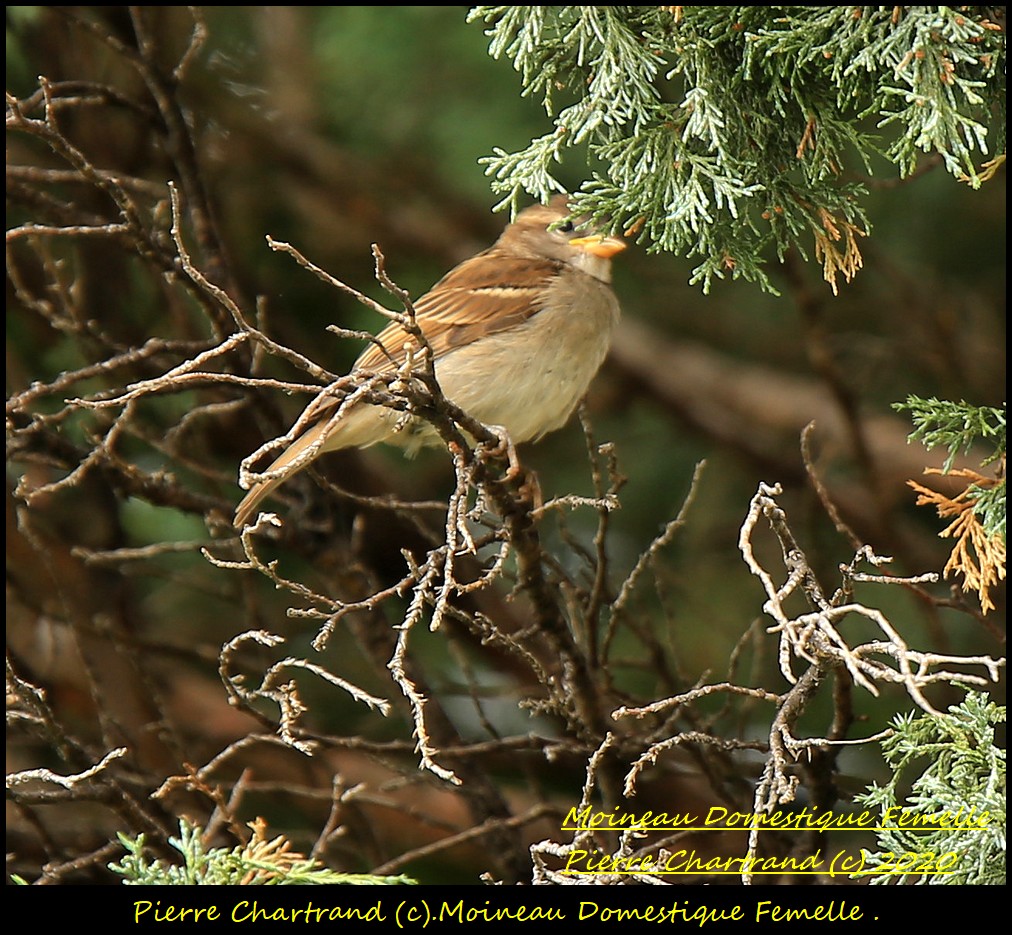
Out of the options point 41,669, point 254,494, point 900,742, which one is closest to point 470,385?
point 254,494

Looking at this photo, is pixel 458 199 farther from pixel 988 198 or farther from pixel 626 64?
pixel 626 64

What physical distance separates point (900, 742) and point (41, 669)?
134 inches

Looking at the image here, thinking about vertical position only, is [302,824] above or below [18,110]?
below

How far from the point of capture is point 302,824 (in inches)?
213

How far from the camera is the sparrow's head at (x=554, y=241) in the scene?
4926 mm

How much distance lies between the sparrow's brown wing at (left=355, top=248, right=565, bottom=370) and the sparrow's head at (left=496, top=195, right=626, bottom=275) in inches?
4.6

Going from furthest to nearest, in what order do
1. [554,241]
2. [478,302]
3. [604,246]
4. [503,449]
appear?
[554,241], [478,302], [604,246], [503,449]

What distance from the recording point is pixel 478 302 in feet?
15.4

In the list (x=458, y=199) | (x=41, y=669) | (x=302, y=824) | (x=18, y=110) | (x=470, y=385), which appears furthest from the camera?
(x=458, y=199)

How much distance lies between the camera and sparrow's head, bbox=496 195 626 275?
493 cm

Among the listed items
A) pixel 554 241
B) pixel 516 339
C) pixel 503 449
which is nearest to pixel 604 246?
pixel 516 339

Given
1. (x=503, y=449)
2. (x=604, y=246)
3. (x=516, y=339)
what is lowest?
(x=516, y=339)

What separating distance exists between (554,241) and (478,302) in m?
0.58

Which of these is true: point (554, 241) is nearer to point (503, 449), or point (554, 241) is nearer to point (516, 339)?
point (516, 339)
